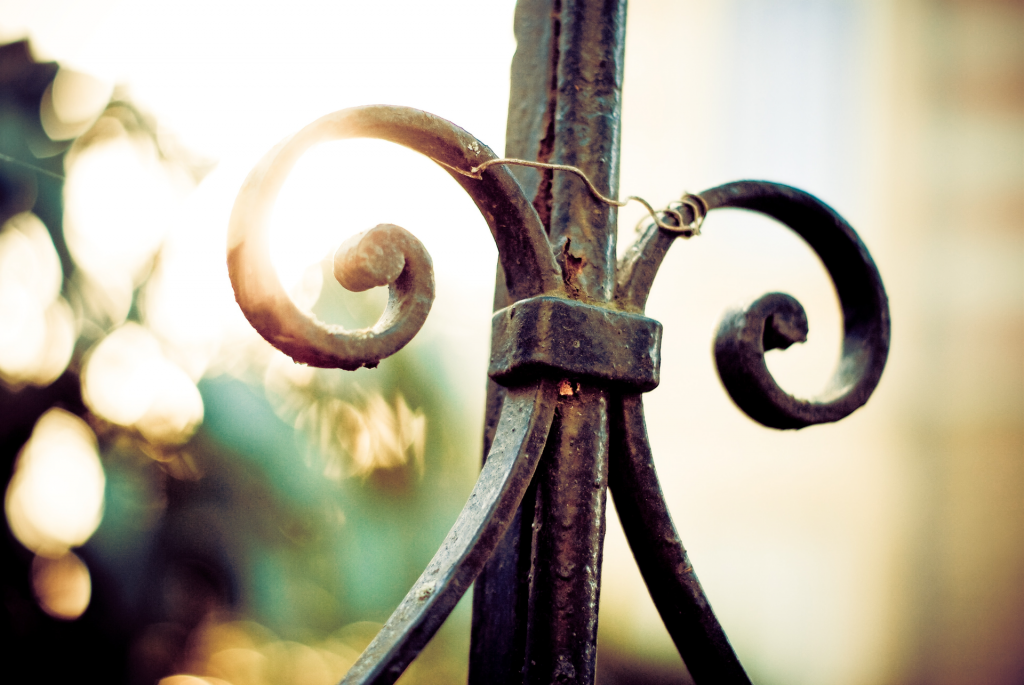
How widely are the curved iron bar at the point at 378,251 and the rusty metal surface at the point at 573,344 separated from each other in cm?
2

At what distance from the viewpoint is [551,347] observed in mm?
327

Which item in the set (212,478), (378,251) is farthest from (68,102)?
(378,251)

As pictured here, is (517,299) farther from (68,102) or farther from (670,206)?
(68,102)

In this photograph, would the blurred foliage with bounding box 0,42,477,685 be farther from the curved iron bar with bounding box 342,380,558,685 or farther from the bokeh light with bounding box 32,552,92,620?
the curved iron bar with bounding box 342,380,558,685

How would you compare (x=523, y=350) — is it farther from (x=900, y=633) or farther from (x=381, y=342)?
(x=900, y=633)

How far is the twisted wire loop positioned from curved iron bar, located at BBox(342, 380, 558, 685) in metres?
0.07

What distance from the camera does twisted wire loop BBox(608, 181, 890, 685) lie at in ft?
1.18

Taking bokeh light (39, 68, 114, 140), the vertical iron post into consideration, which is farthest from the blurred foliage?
the vertical iron post

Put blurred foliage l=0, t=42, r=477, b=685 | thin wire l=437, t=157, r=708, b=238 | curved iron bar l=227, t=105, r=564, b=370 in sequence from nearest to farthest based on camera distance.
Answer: curved iron bar l=227, t=105, r=564, b=370 → thin wire l=437, t=157, r=708, b=238 → blurred foliage l=0, t=42, r=477, b=685

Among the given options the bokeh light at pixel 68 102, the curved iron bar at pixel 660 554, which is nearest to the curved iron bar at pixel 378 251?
the curved iron bar at pixel 660 554

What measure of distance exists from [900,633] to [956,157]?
3.42 ft

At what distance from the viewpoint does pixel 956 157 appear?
131 cm

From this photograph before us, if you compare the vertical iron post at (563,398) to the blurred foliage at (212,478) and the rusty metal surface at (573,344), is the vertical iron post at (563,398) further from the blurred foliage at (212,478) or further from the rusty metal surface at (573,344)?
the blurred foliage at (212,478)

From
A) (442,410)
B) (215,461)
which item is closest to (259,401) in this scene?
(215,461)
